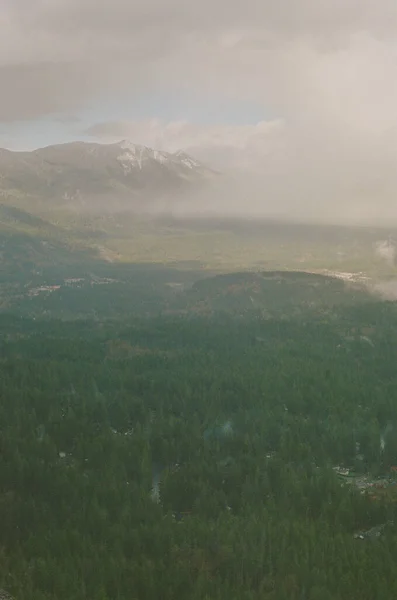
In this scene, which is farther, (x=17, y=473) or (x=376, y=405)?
(x=376, y=405)

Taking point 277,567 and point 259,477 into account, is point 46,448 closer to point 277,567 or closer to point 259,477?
point 259,477

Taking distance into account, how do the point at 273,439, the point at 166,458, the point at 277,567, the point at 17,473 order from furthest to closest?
the point at 273,439 → the point at 166,458 → the point at 17,473 → the point at 277,567

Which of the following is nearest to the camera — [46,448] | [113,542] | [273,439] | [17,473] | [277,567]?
[277,567]

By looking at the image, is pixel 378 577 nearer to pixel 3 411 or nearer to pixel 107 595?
pixel 107 595

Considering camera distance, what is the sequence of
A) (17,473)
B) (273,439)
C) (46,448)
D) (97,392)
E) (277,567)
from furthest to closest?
(97,392), (273,439), (46,448), (17,473), (277,567)

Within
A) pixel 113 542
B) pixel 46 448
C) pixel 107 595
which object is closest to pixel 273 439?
pixel 46 448

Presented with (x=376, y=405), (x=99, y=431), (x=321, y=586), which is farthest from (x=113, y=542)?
(x=376, y=405)
